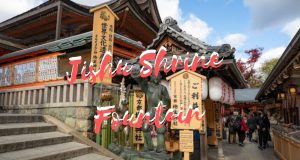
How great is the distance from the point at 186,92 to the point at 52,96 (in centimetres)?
478

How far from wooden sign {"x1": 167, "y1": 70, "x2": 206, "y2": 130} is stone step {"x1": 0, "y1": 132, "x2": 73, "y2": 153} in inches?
136

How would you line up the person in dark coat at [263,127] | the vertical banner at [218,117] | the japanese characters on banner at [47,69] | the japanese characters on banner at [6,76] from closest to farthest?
the japanese characters on banner at [47,69] → the vertical banner at [218,117] → the japanese characters on banner at [6,76] → the person in dark coat at [263,127]

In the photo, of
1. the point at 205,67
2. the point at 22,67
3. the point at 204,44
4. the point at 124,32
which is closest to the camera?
the point at 205,67

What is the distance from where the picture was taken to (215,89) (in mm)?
9445

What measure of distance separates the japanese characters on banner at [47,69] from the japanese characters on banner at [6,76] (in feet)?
7.93

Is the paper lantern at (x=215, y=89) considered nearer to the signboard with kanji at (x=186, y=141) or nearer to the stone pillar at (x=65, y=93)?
the signboard with kanji at (x=186, y=141)

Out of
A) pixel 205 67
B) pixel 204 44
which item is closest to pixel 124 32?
pixel 204 44

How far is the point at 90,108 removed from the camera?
784 centimetres

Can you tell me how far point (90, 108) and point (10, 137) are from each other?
7.97 ft

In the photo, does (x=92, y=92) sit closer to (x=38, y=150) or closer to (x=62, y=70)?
(x=38, y=150)

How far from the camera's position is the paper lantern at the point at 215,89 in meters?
9.45

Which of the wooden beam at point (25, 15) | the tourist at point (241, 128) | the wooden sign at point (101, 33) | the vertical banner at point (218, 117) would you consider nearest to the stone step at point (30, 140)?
the wooden sign at point (101, 33)

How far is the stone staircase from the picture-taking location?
548 cm

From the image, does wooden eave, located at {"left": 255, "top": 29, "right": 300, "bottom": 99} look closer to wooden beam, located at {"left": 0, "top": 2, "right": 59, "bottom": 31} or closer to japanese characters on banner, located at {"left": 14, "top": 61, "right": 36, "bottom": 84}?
japanese characters on banner, located at {"left": 14, "top": 61, "right": 36, "bottom": 84}
